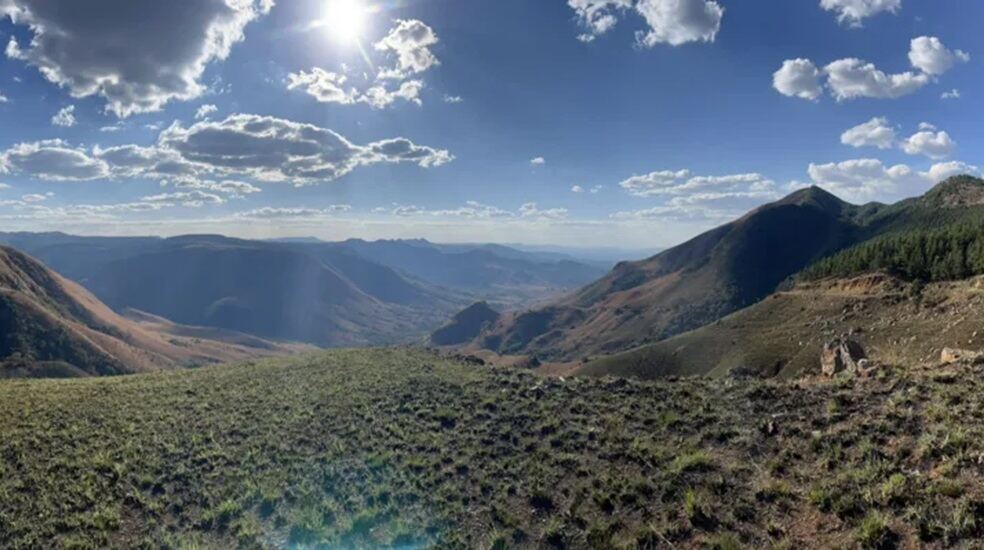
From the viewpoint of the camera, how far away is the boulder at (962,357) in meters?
21.4

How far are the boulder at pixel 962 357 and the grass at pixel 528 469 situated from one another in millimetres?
2051

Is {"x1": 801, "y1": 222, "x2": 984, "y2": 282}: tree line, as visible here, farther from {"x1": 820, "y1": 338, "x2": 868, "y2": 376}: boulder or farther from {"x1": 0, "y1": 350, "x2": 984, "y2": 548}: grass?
{"x1": 0, "y1": 350, "x2": 984, "y2": 548}: grass

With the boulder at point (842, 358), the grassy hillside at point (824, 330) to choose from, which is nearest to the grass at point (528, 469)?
the boulder at point (842, 358)

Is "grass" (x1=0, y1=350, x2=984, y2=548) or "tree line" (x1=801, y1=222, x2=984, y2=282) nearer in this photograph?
"grass" (x1=0, y1=350, x2=984, y2=548)

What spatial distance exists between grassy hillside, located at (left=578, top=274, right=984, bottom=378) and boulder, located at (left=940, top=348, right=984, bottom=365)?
10.2 metres

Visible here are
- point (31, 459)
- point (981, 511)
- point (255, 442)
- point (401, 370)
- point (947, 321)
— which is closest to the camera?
point (981, 511)

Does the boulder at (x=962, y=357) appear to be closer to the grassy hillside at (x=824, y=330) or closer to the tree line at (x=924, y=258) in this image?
the grassy hillside at (x=824, y=330)

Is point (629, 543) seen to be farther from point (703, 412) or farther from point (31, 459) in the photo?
point (31, 459)

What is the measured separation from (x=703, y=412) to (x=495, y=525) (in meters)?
10.7

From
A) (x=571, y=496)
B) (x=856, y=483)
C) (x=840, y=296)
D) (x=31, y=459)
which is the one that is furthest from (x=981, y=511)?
(x=840, y=296)

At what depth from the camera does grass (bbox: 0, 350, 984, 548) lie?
1313 centimetres

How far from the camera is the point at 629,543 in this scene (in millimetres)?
13562

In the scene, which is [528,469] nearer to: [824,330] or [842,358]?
[842,358]

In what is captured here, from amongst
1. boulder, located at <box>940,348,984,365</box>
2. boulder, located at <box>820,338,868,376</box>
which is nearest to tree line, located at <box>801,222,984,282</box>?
boulder, located at <box>820,338,868,376</box>
